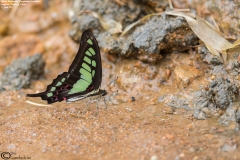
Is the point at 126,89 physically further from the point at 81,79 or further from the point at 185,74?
the point at 185,74

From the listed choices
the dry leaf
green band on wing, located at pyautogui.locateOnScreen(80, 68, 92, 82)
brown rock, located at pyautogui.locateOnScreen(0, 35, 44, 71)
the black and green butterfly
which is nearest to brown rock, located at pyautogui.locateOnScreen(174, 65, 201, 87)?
the dry leaf

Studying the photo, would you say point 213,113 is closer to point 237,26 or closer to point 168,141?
point 168,141

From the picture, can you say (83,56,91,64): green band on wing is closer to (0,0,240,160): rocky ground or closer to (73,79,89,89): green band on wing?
(73,79,89,89): green band on wing

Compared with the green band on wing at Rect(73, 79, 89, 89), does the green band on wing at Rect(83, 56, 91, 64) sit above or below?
above

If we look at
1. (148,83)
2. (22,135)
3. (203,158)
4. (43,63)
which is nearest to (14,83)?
(43,63)

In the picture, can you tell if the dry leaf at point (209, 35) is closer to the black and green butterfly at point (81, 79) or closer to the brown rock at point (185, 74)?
the brown rock at point (185, 74)

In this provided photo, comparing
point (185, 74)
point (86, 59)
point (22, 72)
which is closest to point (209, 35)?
point (185, 74)

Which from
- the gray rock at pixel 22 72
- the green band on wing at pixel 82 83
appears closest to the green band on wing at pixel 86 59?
the green band on wing at pixel 82 83

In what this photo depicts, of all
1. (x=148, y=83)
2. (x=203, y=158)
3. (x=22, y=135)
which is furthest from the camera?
(x=148, y=83)
